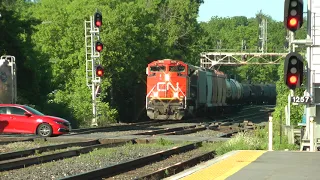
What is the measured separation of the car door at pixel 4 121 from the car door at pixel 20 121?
174 millimetres

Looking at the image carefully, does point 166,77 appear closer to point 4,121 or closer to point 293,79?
point 4,121

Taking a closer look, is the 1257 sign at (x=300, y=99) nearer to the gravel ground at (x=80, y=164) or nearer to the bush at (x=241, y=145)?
the bush at (x=241, y=145)

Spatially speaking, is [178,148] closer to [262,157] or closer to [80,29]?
[262,157]

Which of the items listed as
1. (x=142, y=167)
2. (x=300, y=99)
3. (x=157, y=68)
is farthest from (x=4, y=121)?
(x=157, y=68)

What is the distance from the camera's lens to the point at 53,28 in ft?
160

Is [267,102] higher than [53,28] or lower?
lower

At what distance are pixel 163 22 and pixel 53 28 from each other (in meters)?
18.6

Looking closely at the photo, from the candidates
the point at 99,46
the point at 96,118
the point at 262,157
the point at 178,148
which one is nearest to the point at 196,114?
the point at 96,118

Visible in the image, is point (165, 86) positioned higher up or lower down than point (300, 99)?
higher up

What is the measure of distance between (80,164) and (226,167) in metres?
4.49

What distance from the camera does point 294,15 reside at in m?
13.3

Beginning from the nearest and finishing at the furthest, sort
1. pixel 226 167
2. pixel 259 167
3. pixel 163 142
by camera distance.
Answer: pixel 259 167
pixel 226 167
pixel 163 142

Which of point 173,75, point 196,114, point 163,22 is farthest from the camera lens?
point 163,22

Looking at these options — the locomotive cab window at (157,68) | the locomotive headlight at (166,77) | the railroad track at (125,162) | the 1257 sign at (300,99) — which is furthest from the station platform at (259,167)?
the locomotive cab window at (157,68)
